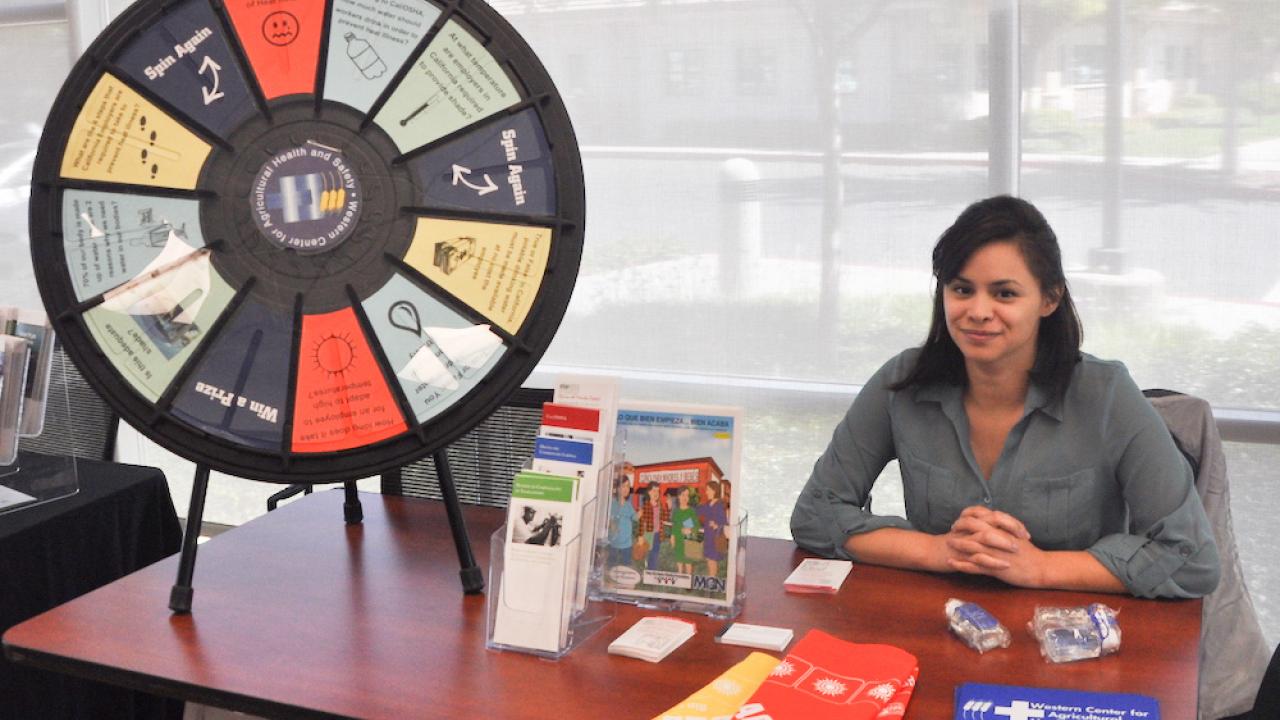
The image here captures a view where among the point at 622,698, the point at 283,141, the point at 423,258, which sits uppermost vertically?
the point at 283,141

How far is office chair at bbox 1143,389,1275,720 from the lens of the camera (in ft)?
6.89

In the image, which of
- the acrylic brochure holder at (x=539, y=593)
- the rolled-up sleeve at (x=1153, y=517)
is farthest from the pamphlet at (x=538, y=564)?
the rolled-up sleeve at (x=1153, y=517)

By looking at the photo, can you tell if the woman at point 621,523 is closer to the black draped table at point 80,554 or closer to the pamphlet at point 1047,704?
the pamphlet at point 1047,704

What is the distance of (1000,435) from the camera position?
2.21 metres

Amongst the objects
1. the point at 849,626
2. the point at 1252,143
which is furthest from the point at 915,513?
the point at 1252,143

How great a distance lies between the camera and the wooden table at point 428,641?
1.53 meters

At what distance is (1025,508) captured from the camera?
2133 millimetres

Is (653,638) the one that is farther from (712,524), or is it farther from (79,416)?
(79,416)

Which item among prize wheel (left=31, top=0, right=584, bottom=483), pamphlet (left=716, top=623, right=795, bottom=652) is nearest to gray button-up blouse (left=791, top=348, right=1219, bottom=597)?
pamphlet (left=716, top=623, right=795, bottom=652)

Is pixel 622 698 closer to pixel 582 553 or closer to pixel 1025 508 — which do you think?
pixel 582 553

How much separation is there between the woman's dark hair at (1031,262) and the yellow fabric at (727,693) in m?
0.86

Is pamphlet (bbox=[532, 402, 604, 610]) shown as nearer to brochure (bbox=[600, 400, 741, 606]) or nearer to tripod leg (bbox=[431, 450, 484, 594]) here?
brochure (bbox=[600, 400, 741, 606])

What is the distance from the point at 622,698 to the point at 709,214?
2.43 m

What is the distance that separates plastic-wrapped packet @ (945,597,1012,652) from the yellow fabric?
260mm
